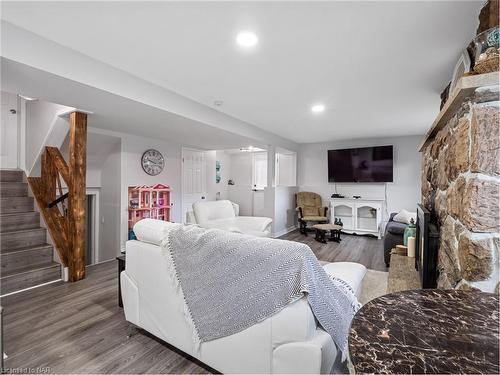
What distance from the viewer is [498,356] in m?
0.57

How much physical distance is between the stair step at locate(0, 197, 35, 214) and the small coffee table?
5.00 metres

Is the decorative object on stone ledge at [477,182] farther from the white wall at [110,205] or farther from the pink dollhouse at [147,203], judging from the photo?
the white wall at [110,205]

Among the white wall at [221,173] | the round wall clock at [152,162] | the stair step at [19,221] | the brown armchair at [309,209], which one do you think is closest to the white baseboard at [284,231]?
the brown armchair at [309,209]


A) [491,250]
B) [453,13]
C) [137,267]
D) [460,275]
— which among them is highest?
[453,13]

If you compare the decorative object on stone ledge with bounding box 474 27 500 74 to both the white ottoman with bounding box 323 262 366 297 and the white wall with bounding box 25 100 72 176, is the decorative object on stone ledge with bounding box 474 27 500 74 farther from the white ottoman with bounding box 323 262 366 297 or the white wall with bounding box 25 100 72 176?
the white wall with bounding box 25 100 72 176

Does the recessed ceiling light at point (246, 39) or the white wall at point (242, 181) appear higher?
the recessed ceiling light at point (246, 39)

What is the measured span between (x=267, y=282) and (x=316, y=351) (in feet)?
1.27

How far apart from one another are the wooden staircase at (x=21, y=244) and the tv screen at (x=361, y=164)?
5828mm

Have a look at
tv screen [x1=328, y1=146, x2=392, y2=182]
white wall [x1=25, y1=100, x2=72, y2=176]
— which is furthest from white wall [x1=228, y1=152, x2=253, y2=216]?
white wall [x1=25, y1=100, x2=72, y2=176]

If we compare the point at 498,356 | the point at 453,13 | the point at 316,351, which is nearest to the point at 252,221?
the point at 316,351

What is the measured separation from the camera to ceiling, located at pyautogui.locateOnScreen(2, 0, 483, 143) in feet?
5.33

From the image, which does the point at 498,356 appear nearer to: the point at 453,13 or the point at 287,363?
the point at 287,363

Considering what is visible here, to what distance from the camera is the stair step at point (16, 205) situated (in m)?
3.49

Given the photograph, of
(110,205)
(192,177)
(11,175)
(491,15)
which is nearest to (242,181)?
(192,177)
